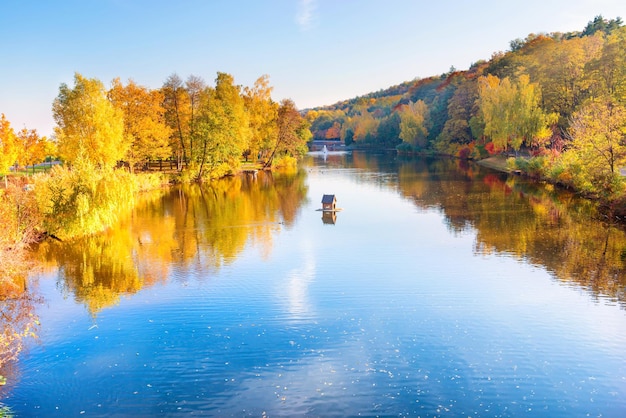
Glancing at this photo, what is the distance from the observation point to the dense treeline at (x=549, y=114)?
36.3 m

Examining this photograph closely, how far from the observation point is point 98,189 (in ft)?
92.5

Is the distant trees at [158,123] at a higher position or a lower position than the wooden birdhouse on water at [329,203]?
higher

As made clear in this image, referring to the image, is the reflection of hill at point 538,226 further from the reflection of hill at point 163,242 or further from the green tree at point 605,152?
the reflection of hill at point 163,242

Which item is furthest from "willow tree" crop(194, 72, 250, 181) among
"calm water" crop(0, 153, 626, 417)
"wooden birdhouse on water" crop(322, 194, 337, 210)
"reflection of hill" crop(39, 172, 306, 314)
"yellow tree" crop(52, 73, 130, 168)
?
"calm water" crop(0, 153, 626, 417)

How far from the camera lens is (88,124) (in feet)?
156

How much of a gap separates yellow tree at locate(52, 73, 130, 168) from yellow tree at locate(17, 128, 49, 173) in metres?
18.0

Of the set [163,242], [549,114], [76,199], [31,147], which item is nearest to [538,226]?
[163,242]

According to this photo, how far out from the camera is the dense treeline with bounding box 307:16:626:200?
36.3 metres

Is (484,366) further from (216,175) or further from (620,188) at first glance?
(216,175)

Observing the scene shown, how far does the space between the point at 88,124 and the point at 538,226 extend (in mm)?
41547

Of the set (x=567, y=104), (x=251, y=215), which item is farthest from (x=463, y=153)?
(x=251, y=215)

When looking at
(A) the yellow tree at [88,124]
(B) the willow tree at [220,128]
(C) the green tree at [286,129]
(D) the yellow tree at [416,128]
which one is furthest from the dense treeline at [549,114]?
(A) the yellow tree at [88,124]

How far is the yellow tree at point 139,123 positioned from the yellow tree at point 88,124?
8.01 meters

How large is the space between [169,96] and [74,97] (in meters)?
17.3
